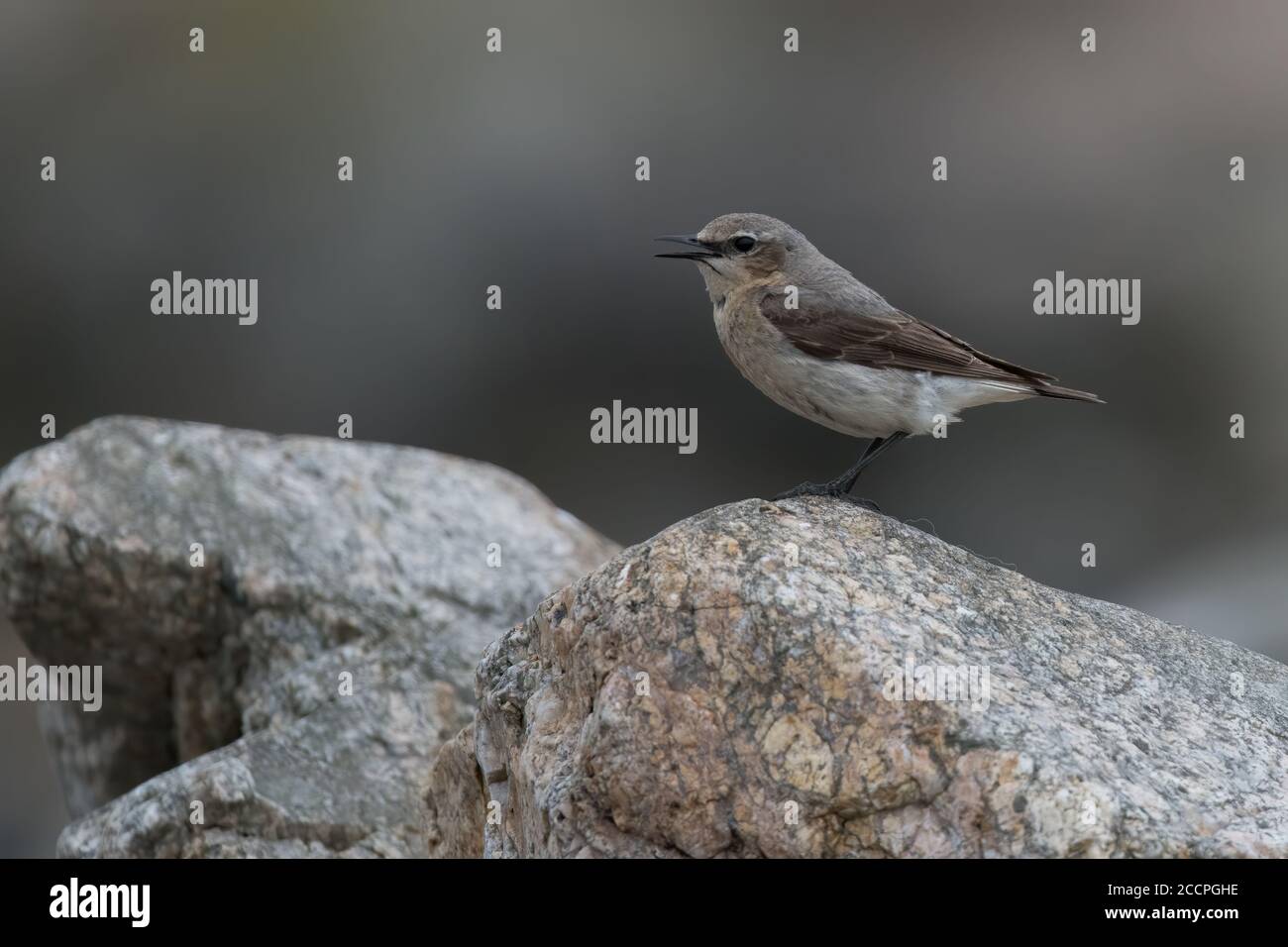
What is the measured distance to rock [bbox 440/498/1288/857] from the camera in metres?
5.30

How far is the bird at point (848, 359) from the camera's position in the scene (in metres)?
7.65

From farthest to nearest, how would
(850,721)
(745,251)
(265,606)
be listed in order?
(265,606), (745,251), (850,721)

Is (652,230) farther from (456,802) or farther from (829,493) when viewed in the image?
(456,802)

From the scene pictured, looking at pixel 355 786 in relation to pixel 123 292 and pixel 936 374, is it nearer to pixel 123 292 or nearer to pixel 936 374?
pixel 936 374

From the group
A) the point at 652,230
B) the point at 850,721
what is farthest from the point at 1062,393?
the point at 652,230

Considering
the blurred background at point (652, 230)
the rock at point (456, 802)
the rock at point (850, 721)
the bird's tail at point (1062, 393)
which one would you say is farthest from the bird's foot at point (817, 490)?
the blurred background at point (652, 230)

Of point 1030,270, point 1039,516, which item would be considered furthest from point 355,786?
point 1030,270

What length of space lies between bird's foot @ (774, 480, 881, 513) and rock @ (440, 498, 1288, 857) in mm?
590

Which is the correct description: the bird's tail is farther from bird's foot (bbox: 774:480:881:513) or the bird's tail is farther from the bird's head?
the bird's head

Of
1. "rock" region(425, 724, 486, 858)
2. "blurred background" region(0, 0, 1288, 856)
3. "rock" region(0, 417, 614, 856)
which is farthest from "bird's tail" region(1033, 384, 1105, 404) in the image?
"blurred background" region(0, 0, 1288, 856)

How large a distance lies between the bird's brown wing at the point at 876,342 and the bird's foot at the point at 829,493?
76 centimetres

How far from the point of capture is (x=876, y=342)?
7.79m

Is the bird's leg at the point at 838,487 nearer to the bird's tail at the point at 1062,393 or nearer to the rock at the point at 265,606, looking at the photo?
the bird's tail at the point at 1062,393

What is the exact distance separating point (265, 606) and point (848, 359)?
442 cm
